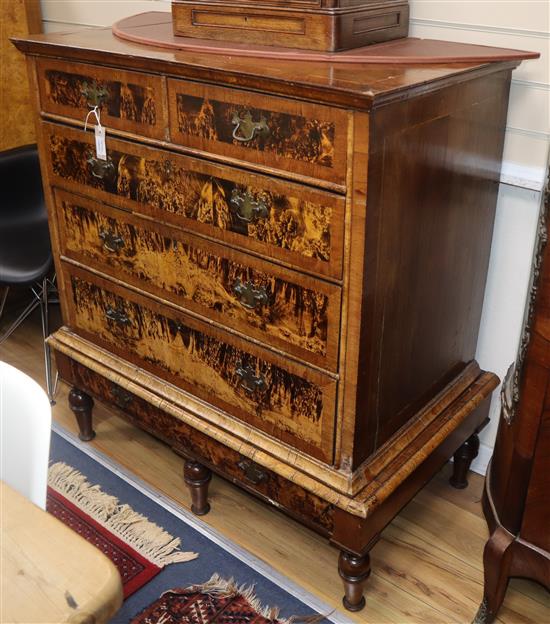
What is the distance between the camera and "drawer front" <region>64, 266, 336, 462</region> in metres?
1.62

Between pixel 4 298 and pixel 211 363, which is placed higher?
pixel 211 363

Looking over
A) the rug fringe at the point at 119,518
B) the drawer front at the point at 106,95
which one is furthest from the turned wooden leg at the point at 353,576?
the drawer front at the point at 106,95

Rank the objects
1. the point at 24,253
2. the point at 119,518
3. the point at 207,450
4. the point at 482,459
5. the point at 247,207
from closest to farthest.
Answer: the point at 247,207 → the point at 207,450 → the point at 119,518 → the point at 482,459 → the point at 24,253

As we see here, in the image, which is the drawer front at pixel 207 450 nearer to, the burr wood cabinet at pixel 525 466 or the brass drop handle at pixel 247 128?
the burr wood cabinet at pixel 525 466

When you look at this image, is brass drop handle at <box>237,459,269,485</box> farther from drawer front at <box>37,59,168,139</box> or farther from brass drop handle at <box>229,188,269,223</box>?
drawer front at <box>37,59,168,139</box>

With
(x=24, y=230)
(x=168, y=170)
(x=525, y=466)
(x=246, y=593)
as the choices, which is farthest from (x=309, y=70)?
(x=24, y=230)

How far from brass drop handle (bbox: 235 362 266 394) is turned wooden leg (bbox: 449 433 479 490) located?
2.29 feet

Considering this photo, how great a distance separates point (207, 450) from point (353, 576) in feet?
1.56

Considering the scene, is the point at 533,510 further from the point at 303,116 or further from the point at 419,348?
the point at 303,116

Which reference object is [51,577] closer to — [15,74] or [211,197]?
[211,197]

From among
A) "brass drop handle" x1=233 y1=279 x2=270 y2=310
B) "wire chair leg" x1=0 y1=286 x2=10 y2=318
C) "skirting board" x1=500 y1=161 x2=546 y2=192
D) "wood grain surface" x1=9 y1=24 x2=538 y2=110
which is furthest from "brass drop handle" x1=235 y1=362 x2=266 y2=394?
"wire chair leg" x1=0 y1=286 x2=10 y2=318

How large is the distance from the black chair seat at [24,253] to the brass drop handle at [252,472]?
1.04m

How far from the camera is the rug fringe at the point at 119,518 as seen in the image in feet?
6.31

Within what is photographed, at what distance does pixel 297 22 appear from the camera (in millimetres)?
1533
